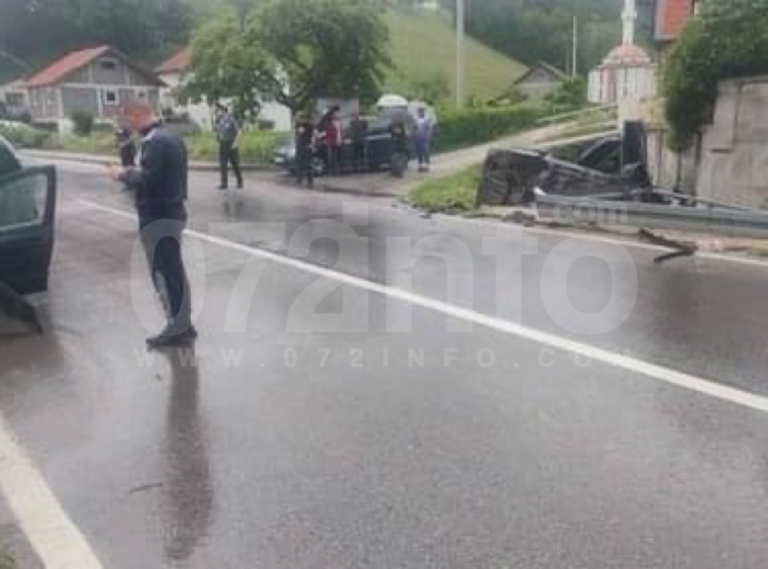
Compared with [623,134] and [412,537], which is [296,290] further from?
[623,134]

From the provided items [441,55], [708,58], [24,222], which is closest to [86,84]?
[441,55]

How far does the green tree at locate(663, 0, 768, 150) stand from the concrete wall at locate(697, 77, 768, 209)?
0.26m

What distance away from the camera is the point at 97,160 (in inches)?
1394

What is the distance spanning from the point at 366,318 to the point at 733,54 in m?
7.66

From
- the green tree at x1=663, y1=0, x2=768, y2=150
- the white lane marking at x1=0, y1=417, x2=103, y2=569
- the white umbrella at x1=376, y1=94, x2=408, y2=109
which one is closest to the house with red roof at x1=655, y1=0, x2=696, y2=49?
the white umbrella at x1=376, y1=94, x2=408, y2=109

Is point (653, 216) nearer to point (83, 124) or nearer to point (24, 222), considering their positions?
point (24, 222)

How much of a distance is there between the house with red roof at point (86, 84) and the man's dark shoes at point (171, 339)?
65.2m

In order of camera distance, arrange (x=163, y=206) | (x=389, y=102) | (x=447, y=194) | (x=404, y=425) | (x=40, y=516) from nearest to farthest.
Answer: (x=40, y=516) → (x=404, y=425) → (x=163, y=206) → (x=447, y=194) → (x=389, y=102)

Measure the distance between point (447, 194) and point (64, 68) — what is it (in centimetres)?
6155

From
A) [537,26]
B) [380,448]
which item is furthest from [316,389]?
[537,26]

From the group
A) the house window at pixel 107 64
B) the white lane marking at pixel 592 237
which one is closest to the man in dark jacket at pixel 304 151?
the white lane marking at pixel 592 237

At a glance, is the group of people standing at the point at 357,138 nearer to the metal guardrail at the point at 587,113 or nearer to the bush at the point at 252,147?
the bush at the point at 252,147

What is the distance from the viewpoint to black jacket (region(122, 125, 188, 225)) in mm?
7176

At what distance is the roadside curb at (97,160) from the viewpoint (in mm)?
27875
